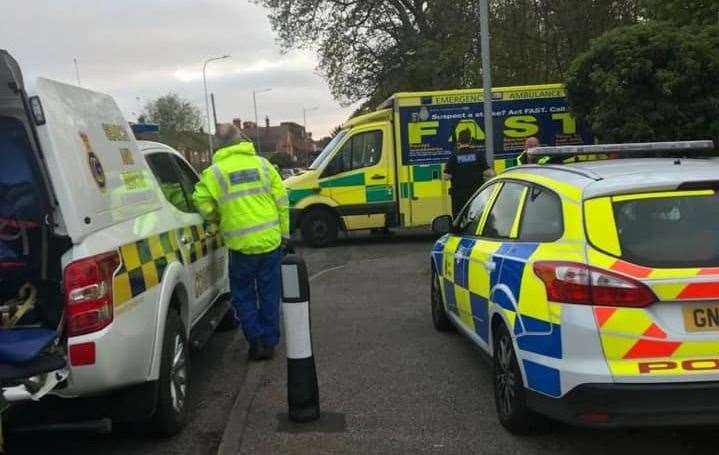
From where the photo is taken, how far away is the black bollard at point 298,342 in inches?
170

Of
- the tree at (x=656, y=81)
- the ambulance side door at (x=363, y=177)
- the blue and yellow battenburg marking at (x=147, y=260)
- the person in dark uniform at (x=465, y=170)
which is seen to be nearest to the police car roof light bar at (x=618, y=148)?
the blue and yellow battenburg marking at (x=147, y=260)

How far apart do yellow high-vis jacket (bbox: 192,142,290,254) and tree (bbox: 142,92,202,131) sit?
2511 inches

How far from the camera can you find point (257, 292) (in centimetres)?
575

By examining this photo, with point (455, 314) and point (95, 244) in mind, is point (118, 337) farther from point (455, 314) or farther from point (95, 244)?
point (455, 314)

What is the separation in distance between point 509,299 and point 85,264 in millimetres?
2130

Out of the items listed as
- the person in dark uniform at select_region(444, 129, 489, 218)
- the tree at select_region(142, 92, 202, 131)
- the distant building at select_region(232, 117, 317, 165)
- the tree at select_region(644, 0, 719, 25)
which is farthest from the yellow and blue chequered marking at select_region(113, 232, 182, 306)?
the distant building at select_region(232, 117, 317, 165)

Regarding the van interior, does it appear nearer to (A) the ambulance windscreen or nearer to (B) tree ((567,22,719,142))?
(B) tree ((567,22,719,142))

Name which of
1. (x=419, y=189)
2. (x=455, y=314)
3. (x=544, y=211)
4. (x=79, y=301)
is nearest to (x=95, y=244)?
(x=79, y=301)

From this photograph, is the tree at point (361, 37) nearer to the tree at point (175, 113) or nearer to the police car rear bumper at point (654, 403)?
the police car rear bumper at point (654, 403)

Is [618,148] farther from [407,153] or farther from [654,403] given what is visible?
[407,153]

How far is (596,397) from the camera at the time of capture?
3.24m

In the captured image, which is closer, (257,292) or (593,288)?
(593,288)

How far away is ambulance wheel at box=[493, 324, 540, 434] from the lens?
12.7 ft

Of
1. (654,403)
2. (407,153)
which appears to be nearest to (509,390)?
(654,403)
